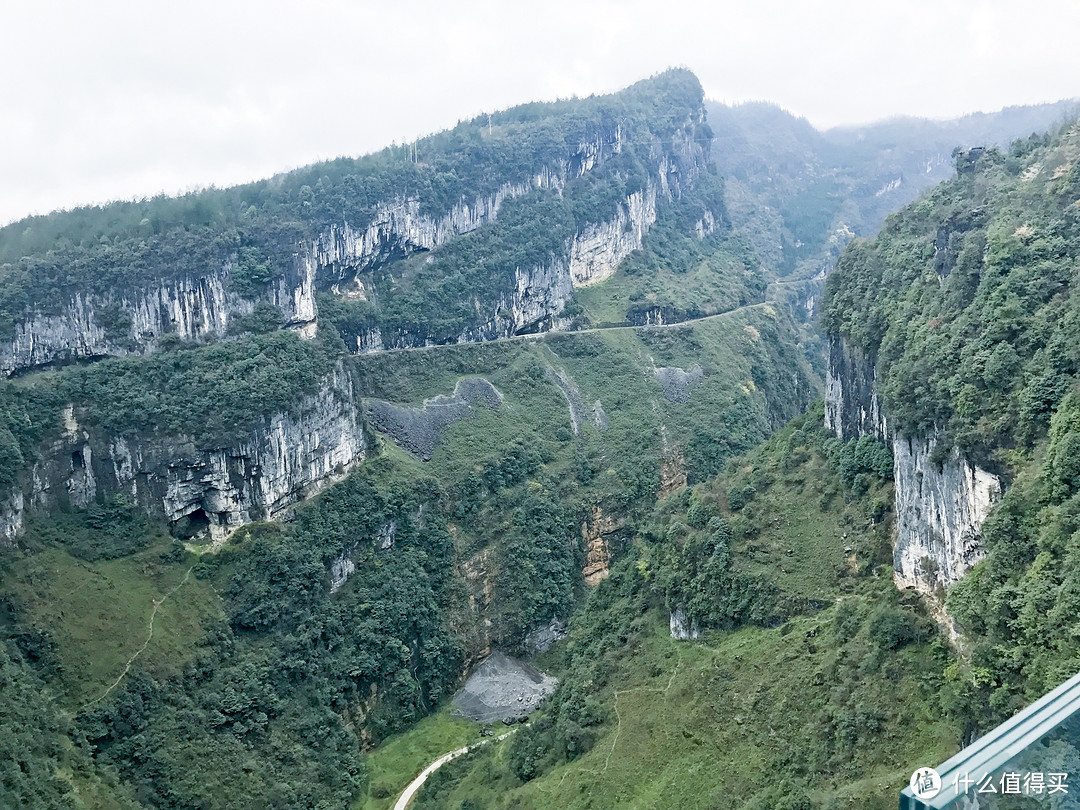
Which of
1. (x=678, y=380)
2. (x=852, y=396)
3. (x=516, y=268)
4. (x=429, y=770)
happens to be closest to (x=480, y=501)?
(x=429, y=770)

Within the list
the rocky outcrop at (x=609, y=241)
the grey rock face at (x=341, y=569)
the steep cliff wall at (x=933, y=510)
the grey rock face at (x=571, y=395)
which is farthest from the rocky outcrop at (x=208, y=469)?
the rocky outcrop at (x=609, y=241)

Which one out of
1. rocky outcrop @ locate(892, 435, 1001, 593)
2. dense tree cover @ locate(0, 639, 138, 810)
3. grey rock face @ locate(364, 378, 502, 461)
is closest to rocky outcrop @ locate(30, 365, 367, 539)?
grey rock face @ locate(364, 378, 502, 461)

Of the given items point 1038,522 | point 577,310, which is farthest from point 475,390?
point 1038,522

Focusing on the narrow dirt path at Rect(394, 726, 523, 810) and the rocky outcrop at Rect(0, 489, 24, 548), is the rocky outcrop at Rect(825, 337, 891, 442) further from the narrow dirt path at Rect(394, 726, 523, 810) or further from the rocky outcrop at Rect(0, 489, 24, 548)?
the rocky outcrop at Rect(0, 489, 24, 548)

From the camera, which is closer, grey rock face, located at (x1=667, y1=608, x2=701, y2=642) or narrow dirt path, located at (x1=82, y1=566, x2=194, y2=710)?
narrow dirt path, located at (x1=82, y1=566, x2=194, y2=710)

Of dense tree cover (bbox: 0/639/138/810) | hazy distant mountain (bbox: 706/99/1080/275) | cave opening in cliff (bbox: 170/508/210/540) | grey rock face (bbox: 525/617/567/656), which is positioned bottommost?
grey rock face (bbox: 525/617/567/656)
